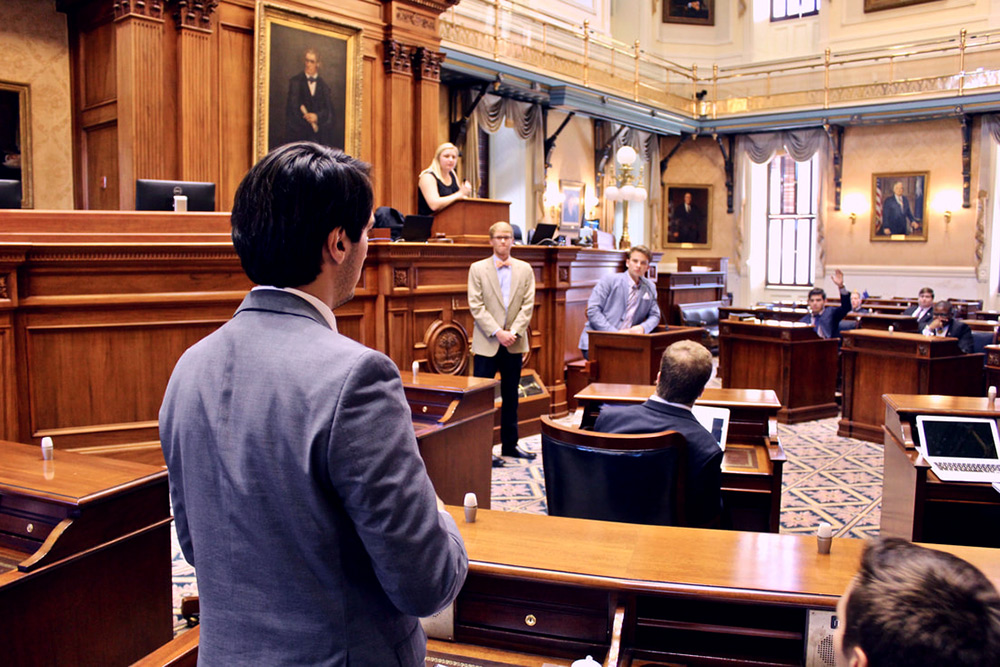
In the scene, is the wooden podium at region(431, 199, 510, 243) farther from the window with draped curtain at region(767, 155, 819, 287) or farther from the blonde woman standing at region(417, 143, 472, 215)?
the window with draped curtain at region(767, 155, 819, 287)

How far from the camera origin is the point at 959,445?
3.64 metres

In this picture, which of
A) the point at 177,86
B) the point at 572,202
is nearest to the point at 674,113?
the point at 572,202

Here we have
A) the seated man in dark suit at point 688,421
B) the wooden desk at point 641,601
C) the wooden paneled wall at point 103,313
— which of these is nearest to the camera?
the wooden desk at point 641,601

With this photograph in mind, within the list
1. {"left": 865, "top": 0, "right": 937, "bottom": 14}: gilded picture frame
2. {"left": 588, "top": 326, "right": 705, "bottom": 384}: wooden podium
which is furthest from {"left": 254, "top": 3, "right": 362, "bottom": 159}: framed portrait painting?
{"left": 865, "top": 0, "right": 937, "bottom": 14}: gilded picture frame

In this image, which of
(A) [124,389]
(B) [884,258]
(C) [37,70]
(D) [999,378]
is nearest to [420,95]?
(C) [37,70]

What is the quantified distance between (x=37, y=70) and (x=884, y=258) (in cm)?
1577

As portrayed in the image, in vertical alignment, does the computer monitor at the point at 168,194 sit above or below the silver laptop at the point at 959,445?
above

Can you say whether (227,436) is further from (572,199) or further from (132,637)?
(572,199)

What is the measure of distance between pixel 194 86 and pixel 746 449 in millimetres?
6066

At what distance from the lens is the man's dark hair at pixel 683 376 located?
286 centimetres

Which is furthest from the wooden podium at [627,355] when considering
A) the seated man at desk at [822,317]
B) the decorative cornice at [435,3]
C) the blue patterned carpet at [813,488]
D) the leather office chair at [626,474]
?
the decorative cornice at [435,3]

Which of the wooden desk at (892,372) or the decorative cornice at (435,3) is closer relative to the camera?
the wooden desk at (892,372)

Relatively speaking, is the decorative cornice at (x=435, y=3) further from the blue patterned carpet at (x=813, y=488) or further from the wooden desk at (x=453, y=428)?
the wooden desk at (x=453, y=428)

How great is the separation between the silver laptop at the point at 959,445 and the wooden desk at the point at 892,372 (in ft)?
11.7
